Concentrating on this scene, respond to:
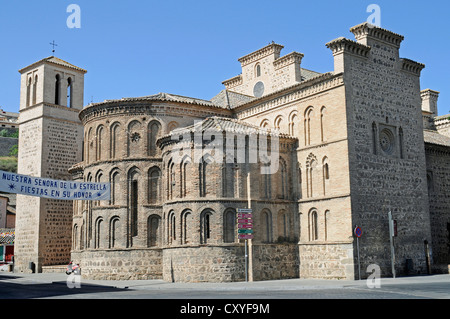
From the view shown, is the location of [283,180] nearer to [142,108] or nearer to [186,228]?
[186,228]

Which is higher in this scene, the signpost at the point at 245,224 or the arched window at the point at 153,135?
the arched window at the point at 153,135

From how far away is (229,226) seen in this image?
2581 centimetres

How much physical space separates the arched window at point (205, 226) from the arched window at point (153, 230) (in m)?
4.19

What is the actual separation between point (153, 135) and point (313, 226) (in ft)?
33.5

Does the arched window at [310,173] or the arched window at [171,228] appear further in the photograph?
the arched window at [310,173]

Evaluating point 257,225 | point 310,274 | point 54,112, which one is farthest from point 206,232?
point 54,112

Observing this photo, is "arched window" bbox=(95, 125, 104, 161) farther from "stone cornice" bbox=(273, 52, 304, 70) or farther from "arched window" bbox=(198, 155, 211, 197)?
"stone cornice" bbox=(273, 52, 304, 70)

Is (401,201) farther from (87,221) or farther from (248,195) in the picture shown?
(87,221)

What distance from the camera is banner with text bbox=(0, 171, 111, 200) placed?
21.8m

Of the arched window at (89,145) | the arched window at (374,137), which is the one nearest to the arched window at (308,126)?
the arched window at (374,137)

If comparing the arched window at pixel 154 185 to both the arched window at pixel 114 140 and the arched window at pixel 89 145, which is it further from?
the arched window at pixel 89 145

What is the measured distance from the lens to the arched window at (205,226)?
25547mm

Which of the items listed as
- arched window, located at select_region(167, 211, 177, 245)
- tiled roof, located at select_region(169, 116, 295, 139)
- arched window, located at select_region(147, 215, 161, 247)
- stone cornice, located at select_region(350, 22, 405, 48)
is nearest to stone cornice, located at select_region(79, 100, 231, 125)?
tiled roof, located at select_region(169, 116, 295, 139)

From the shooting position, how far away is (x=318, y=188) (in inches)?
1058
